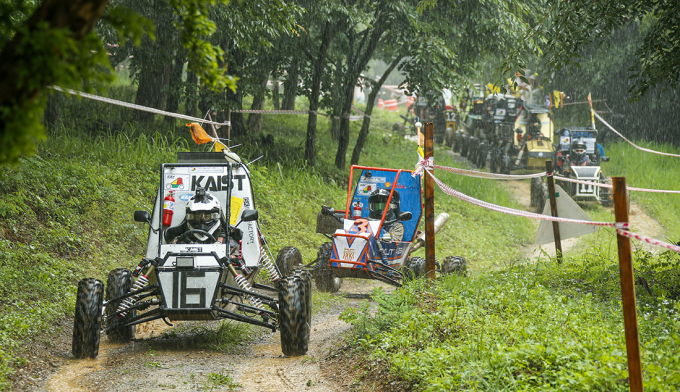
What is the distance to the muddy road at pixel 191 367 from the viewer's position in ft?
17.4

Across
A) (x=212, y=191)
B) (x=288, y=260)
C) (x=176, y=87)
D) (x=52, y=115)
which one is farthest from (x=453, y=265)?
(x=52, y=115)

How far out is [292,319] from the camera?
20.6 ft

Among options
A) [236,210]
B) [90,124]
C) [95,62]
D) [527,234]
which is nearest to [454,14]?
[527,234]

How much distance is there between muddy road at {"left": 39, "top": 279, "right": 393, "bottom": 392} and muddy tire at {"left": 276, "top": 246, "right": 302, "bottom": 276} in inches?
95.1

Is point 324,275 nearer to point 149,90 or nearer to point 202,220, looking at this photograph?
point 202,220

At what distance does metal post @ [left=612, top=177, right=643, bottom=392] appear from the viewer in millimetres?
3656

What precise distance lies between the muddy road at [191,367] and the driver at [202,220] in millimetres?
1092

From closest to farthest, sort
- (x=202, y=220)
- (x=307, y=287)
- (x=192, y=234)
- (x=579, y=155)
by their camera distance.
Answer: (x=307, y=287)
(x=192, y=234)
(x=202, y=220)
(x=579, y=155)

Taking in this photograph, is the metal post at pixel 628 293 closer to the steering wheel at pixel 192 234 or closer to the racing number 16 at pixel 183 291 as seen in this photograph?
the racing number 16 at pixel 183 291

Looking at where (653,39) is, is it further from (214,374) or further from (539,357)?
(214,374)

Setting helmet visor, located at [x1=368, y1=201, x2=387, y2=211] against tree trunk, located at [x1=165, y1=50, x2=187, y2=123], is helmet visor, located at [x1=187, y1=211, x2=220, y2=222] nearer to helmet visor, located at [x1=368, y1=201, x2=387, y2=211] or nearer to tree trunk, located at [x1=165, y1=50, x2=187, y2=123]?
helmet visor, located at [x1=368, y1=201, x2=387, y2=211]

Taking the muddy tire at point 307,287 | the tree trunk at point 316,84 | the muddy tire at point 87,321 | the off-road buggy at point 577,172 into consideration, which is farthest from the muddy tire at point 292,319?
the off-road buggy at point 577,172

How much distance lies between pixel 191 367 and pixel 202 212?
187cm

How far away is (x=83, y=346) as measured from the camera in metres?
5.95
